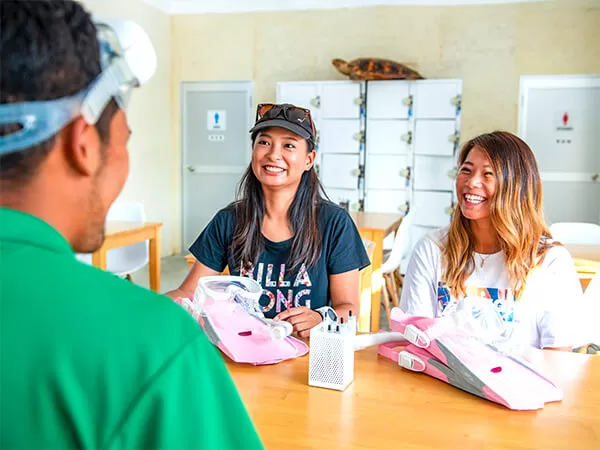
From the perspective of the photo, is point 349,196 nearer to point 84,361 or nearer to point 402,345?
point 402,345

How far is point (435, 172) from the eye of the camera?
5840 millimetres

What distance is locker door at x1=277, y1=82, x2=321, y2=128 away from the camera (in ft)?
19.6

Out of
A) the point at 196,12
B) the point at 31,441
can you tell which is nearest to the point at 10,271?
the point at 31,441

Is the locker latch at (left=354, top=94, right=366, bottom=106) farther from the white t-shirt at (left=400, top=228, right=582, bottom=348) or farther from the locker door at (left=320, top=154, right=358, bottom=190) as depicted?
the white t-shirt at (left=400, top=228, right=582, bottom=348)

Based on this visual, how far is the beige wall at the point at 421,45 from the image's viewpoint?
5.84 meters

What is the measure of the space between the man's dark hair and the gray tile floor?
478cm

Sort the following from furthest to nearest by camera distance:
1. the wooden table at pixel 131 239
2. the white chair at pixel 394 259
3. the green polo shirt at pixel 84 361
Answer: the white chair at pixel 394 259, the wooden table at pixel 131 239, the green polo shirt at pixel 84 361

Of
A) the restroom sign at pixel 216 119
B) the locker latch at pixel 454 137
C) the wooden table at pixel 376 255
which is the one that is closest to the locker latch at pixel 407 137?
the locker latch at pixel 454 137

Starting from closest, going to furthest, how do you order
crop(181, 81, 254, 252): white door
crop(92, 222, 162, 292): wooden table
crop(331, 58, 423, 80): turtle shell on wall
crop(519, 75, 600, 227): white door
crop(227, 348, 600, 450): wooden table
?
crop(227, 348, 600, 450): wooden table, crop(92, 222, 162, 292): wooden table, crop(331, 58, 423, 80): turtle shell on wall, crop(519, 75, 600, 227): white door, crop(181, 81, 254, 252): white door

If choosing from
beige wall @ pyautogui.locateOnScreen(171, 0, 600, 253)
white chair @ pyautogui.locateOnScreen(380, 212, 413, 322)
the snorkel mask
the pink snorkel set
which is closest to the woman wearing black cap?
the pink snorkel set

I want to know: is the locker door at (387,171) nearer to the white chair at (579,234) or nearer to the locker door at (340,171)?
the locker door at (340,171)

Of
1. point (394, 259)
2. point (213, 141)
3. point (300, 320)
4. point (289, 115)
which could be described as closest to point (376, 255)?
point (394, 259)

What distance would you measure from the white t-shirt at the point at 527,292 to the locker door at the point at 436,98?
400cm

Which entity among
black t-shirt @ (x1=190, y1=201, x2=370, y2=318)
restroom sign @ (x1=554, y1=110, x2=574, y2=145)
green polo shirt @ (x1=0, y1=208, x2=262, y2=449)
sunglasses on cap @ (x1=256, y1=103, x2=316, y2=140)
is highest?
restroom sign @ (x1=554, y1=110, x2=574, y2=145)
